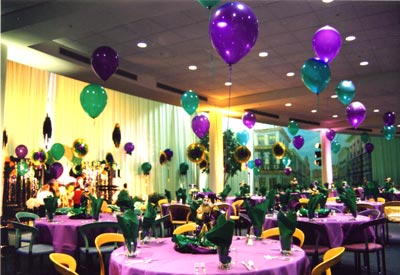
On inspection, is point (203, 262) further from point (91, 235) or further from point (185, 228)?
point (91, 235)

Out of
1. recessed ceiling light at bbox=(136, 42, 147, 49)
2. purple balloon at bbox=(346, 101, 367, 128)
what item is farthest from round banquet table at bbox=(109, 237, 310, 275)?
recessed ceiling light at bbox=(136, 42, 147, 49)

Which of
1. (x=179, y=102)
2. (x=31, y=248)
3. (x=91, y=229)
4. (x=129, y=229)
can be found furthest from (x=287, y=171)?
(x=129, y=229)

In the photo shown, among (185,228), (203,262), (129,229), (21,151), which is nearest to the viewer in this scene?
(203,262)

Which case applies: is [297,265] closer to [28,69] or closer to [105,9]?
Result: [105,9]

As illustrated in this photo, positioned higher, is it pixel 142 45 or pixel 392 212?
pixel 142 45

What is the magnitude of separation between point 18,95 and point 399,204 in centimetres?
1006

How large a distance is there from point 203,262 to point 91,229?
2.70 m

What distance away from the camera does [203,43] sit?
745cm

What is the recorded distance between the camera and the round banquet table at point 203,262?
2.41m

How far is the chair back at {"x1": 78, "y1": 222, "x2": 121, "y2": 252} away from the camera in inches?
170

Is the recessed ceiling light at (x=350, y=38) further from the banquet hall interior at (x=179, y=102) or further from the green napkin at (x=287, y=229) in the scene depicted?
the green napkin at (x=287, y=229)

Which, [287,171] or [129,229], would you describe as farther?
[287,171]

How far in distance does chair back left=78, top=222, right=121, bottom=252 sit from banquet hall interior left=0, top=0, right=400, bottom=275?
0.16 meters

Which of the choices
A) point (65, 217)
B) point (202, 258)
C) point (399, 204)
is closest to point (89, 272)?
point (65, 217)
